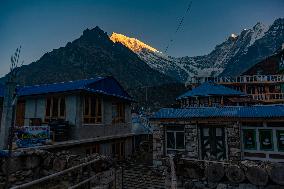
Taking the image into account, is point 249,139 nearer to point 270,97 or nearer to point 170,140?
point 170,140

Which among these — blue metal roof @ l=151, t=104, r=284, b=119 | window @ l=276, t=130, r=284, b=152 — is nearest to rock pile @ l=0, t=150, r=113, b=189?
blue metal roof @ l=151, t=104, r=284, b=119

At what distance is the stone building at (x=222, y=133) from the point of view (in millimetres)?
18359

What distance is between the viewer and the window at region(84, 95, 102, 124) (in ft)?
67.6

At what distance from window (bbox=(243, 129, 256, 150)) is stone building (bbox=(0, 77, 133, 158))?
36.5ft

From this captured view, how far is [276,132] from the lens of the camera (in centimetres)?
1834

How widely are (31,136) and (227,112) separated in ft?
45.6

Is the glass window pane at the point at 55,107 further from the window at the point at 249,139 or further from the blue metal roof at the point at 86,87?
the window at the point at 249,139

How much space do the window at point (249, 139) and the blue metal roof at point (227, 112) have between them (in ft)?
4.51

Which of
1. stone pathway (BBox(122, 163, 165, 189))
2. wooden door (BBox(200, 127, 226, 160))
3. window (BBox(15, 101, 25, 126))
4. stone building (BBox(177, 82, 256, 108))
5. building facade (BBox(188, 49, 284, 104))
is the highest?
building facade (BBox(188, 49, 284, 104))

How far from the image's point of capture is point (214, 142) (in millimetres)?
19812

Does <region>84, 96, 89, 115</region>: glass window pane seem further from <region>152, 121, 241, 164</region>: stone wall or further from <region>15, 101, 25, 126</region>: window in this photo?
<region>15, 101, 25, 126</region>: window

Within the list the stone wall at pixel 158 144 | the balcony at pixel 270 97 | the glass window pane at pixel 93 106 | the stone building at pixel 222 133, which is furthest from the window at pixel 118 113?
the balcony at pixel 270 97

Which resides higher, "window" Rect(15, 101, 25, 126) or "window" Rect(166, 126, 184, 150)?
"window" Rect(15, 101, 25, 126)

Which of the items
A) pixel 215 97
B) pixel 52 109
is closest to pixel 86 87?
pixel 52 109
